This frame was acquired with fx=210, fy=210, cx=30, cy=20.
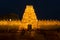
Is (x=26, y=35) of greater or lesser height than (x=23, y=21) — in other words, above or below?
below

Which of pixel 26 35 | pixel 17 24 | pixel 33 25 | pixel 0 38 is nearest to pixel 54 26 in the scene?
pixel 33 25

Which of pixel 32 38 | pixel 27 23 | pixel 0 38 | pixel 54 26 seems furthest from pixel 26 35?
pixel 54 26

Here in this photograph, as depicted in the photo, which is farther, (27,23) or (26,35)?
(27,23)

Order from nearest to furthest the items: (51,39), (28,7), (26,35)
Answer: (51,39) < (26,35) < (28,7)

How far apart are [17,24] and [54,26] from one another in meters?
7.57

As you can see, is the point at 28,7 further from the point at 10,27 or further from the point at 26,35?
the point at 26,35

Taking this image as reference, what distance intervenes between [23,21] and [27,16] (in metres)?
1.26

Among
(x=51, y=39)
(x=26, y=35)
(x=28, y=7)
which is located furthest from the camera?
(x=28, y=7)

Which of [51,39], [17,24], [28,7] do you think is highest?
[28,7]

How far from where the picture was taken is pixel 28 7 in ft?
134

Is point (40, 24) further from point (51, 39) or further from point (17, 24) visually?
point (51, 39)

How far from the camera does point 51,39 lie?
2869 cm

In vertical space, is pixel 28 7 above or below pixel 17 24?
above

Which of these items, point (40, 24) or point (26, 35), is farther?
point (40, 24)
